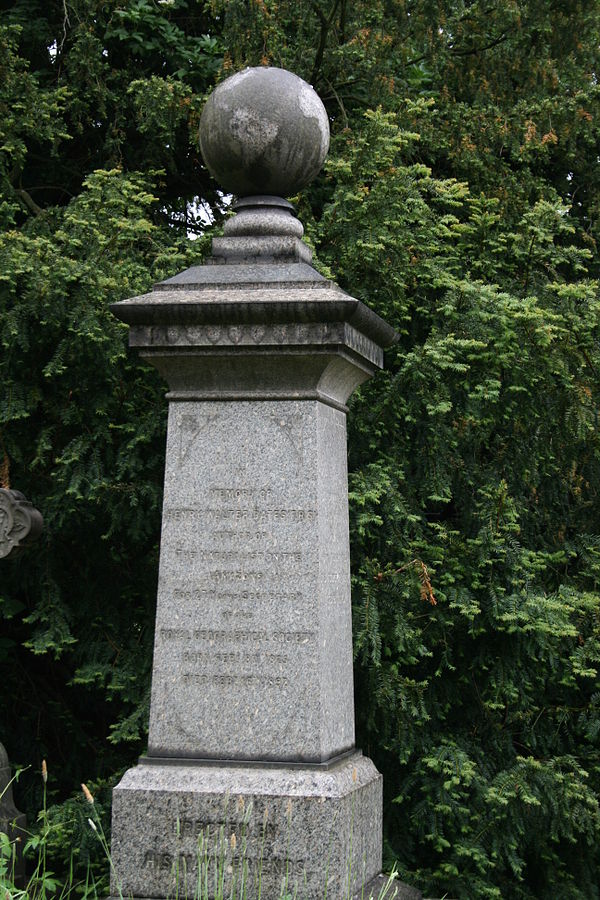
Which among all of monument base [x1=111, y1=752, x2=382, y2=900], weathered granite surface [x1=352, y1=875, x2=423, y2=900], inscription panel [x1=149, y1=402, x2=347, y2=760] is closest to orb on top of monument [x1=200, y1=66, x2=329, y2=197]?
inscription panel [x1=149, y1=402, x2=347, y2=760]

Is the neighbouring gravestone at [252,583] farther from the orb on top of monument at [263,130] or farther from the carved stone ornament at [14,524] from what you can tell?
the carved stone ornament at [14,524]

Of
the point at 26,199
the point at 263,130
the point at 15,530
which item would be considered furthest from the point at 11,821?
the point at 26,199

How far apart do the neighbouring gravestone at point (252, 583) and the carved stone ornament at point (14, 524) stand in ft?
7.87

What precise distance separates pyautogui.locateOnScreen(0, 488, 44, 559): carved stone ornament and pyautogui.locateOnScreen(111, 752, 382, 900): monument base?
263cm

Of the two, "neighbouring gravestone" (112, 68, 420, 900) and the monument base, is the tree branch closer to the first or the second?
"neighbouring gravestone" (112, 68, 420, 900)

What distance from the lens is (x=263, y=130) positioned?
14.6 ft

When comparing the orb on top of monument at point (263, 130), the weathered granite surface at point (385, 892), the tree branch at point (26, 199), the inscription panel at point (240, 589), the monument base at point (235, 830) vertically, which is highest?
the tree branch at point (26, 199)

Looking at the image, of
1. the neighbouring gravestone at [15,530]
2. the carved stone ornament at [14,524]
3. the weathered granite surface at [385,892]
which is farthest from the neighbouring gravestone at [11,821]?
the weathered granite surface at [385,892]

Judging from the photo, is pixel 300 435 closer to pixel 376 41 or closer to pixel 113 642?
pixel 113 642

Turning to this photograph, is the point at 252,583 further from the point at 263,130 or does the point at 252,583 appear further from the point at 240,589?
the point at 263,130

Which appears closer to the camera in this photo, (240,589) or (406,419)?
(240,589)

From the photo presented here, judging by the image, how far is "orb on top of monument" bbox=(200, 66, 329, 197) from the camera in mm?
4445

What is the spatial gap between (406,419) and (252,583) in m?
3.09

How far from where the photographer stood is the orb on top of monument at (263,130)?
445 centimetres
